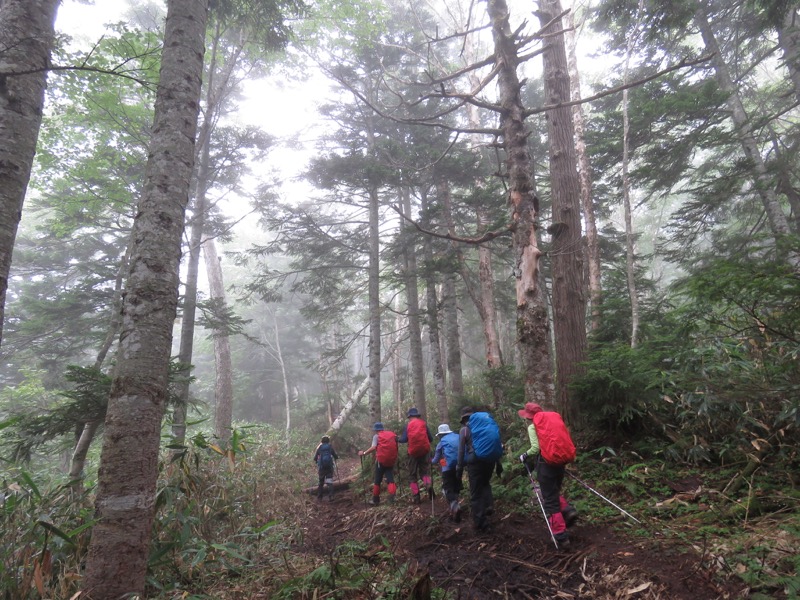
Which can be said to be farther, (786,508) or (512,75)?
(512,75)

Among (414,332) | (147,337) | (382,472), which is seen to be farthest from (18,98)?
(414,332)

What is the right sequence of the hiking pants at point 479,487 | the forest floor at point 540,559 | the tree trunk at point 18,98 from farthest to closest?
the hiking pants at point 479,487 → the tree trunk at point 18,98 → the forest floor at point 540,559

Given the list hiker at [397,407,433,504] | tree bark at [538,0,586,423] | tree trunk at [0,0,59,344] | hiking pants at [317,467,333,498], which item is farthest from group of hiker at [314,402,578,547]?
tree trunk at [0,0,59,344]

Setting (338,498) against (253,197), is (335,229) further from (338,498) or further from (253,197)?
(338,498)

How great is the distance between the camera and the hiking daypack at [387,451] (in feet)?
29.5

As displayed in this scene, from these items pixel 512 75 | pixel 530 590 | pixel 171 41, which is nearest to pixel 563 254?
pixel 512 75

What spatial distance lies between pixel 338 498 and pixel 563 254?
7.95 meters

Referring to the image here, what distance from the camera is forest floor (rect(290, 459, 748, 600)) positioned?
141 inches

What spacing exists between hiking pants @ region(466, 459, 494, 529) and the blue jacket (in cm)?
81

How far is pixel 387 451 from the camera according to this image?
9.03 m

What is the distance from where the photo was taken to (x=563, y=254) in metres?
7.43

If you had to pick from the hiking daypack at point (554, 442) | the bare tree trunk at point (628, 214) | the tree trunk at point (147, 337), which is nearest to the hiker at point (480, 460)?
the hiking daypack at point (554, 442)

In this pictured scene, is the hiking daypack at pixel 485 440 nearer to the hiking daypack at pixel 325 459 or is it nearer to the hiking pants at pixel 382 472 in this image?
the hiking pants at pixel 382 472

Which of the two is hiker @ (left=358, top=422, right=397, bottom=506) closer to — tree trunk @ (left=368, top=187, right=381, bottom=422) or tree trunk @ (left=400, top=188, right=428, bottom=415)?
tree trunk @ (left=368, top=187, right=381, bottom=422)
